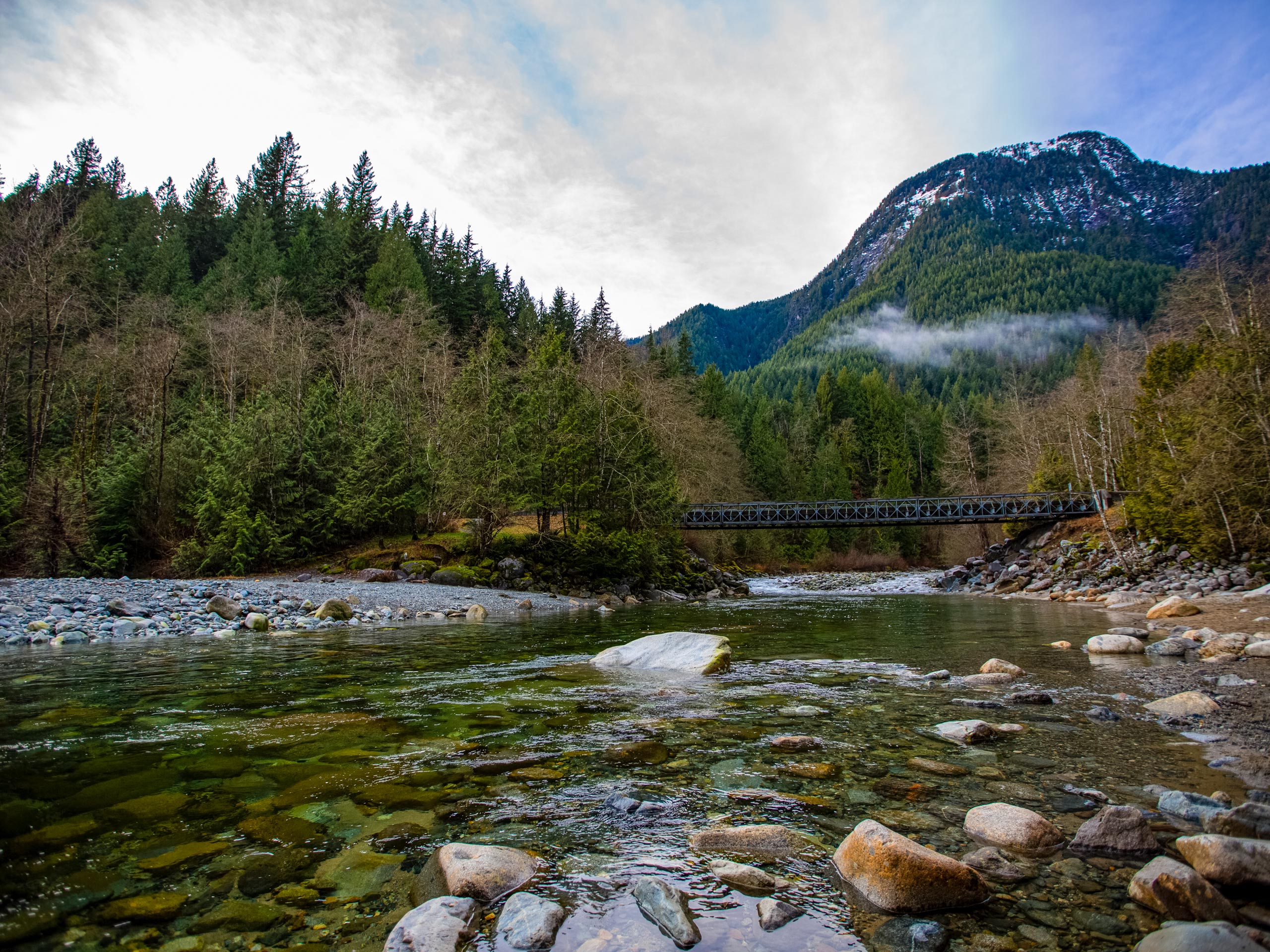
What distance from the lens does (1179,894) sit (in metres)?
2.13

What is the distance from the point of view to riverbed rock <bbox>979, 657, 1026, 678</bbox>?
268 inches

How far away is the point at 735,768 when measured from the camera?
381cm

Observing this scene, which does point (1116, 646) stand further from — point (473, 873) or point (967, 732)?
point (473, 873)

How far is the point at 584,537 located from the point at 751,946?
21.1 m

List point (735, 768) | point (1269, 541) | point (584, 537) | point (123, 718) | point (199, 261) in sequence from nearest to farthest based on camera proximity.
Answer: point (735, 768) → point (123, 718) → point (1269, 541) → point (584, 537) → point (199, 261)

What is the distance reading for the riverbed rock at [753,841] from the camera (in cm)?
268

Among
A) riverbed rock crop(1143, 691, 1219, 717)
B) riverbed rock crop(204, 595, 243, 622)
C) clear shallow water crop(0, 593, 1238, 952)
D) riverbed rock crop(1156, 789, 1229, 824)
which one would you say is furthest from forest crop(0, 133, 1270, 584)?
riverbed rock crop(1156, 789, 1229, 824)

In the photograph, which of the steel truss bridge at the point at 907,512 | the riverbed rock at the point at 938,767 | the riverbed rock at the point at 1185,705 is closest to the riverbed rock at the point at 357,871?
the riverbed rock at the point at 938,767

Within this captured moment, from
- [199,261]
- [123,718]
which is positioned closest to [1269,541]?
[123,718]

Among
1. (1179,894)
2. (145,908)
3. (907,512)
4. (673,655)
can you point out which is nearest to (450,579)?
(673,655)

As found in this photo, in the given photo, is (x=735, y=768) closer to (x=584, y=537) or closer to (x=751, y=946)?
(x=751, y=946)

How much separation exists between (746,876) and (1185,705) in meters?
4.72

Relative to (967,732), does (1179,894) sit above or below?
above

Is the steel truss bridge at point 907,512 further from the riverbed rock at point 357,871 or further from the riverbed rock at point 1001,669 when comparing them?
the riverbed rock at point 357,871
